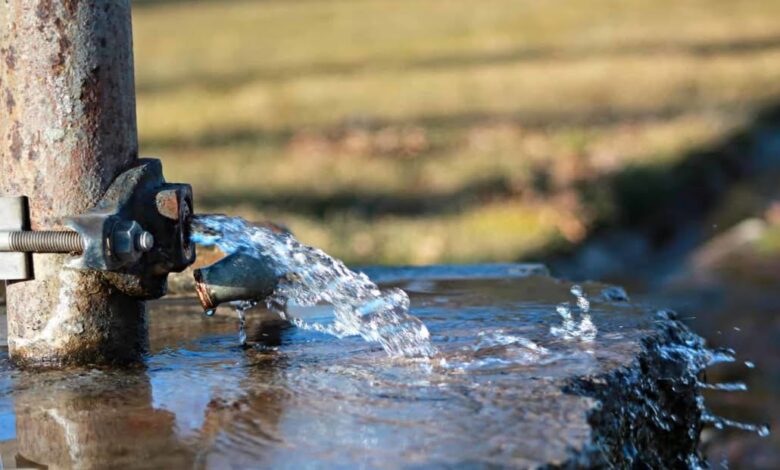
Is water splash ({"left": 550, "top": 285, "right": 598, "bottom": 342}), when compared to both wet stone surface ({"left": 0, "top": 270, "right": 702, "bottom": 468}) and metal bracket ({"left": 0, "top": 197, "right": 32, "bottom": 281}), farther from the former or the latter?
metal bracket ({"left": 0, "top": 197, "right": 32, "bottom": 281})

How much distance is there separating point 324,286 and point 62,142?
2.22ft

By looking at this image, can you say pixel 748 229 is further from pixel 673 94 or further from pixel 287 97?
pixel 287 97

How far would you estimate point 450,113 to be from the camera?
31.8 ft

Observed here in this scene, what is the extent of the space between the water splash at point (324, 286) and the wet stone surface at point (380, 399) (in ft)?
0.16

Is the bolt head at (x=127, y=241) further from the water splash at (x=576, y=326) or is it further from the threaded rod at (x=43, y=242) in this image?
the water splash at (x=576, y=326)

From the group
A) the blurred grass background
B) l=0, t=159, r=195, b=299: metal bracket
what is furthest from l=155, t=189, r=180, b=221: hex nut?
the blurred grass background

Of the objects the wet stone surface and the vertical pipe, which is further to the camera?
the vertical pipe

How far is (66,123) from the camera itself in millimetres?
2668

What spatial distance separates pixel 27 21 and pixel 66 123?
0.22 metres

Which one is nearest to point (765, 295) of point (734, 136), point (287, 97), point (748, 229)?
point (748, 229)

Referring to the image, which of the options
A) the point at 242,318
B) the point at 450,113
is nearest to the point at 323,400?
the point at 242,318

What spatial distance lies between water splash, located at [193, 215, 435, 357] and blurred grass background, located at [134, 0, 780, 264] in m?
2.88

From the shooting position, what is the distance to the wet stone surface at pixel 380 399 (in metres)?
2.10

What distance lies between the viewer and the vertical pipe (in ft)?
8.71
